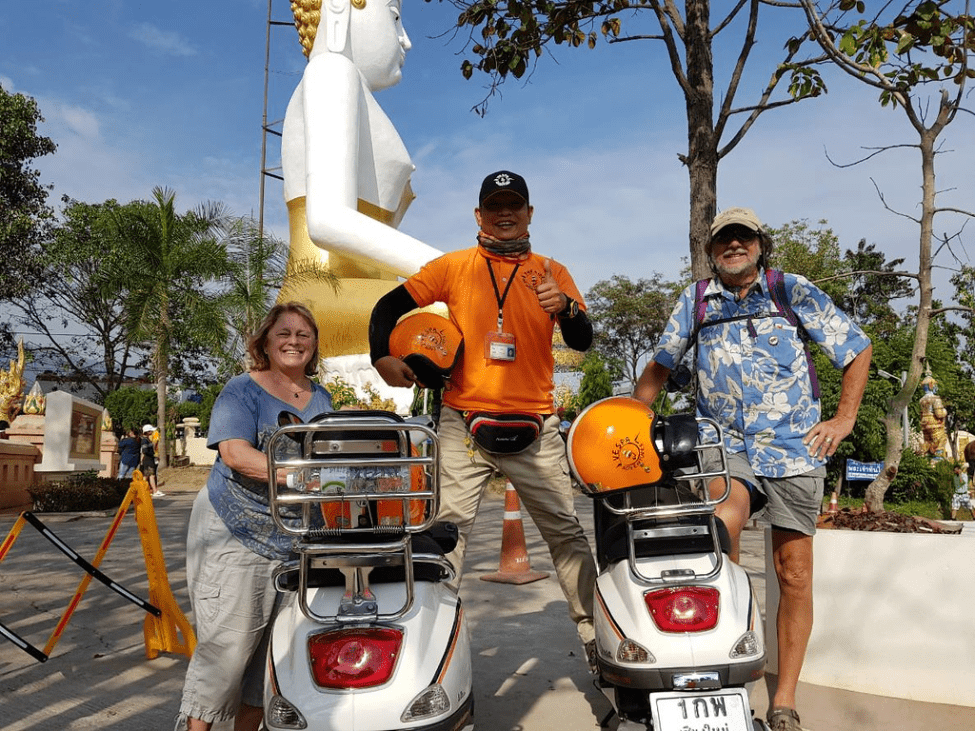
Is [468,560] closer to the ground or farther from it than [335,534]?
closer to the ground

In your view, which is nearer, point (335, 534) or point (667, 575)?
point (335, 534)

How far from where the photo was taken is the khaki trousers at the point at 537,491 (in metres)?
3.02

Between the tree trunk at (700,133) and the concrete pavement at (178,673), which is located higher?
the tree trunk at (700,133)

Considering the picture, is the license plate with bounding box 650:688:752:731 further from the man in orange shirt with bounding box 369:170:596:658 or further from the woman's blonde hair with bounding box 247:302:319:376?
the woman's blonde hair with bounding box 247:302:319:376

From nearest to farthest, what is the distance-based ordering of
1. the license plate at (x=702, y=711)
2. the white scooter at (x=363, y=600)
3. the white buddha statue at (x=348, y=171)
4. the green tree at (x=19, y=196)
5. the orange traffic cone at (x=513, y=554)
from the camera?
the white scooter at (x=363, y=600) → the license plate at (x=702, y=711) → the orange traffic cone at (x=513, y=554) → the white buddha statue at (x=348, y=171) → the green tree at (x=19, y=196)

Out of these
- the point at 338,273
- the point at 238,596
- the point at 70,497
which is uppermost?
the point at 338,273

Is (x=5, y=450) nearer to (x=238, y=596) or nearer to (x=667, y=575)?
(x=238, y=596)

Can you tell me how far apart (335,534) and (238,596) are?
686 mm

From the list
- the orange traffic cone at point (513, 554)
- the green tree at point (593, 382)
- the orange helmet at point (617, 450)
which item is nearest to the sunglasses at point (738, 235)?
the orange helmet at point (617, 450)

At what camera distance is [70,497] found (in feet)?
40.3

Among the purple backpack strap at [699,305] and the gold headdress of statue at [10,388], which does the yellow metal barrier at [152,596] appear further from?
the gold headdress of statue at [10,388]

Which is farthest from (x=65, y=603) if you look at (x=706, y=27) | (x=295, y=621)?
(x=706, y=27)

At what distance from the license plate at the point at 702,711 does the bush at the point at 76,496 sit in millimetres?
12129

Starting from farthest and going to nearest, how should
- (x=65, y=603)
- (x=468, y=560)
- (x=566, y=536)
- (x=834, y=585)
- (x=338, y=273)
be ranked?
(x=338, y=273) < (x=468, y=560) < (x=65, y=603) < (x=834, y=585) < (x=566, y=536)
